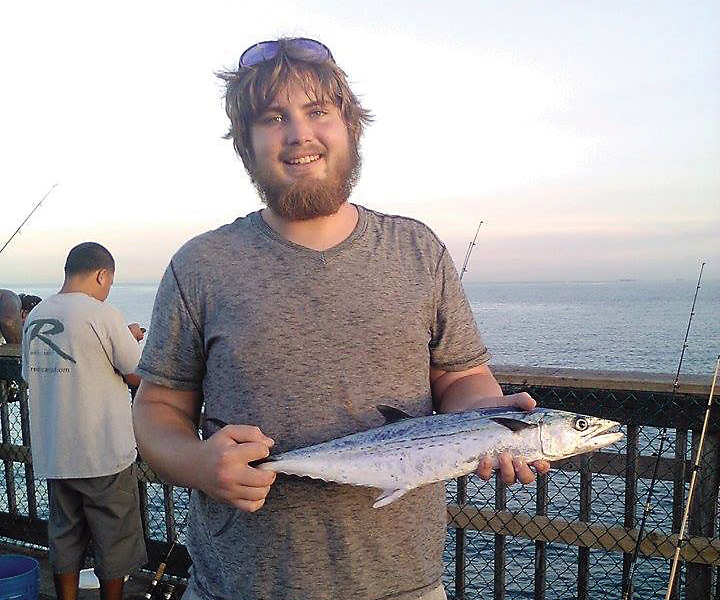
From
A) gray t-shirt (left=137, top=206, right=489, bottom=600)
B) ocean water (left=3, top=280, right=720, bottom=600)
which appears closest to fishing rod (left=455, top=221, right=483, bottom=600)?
ocean water (left=3, top=280, right=720, bottom=600)

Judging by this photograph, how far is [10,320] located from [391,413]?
505cm

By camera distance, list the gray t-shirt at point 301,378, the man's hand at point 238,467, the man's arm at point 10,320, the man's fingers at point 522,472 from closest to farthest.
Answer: the man's hand at point 238,467
the gray t-shirt at point 301,378
the man's fingers at point 522,472
the man's arm at point 10,320

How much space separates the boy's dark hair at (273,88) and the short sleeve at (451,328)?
0.56 m

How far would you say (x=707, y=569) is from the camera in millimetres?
3477

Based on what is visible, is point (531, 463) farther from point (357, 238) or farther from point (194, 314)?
point (194, 314)

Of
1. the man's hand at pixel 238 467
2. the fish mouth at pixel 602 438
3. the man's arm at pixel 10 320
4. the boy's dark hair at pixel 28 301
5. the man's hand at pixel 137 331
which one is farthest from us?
the boy's dark hair at pixel 28 301

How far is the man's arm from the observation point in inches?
232

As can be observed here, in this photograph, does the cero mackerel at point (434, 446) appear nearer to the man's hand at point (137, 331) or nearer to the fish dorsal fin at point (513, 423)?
the fish dorsal fin at point (513, 423)

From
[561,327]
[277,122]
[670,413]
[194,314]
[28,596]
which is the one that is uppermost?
[277,122]

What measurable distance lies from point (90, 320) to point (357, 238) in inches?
121

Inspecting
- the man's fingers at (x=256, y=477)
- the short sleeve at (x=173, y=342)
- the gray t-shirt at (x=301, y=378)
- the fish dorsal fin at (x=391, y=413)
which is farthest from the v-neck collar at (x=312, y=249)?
the man's fingers at (x=256, y=477)

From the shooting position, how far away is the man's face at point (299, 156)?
6.73 feet

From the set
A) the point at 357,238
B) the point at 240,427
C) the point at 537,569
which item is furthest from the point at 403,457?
the point at 537,569

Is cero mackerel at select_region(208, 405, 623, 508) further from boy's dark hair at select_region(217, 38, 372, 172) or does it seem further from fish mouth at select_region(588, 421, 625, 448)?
boy's dark hair at select_region(217, 38, 372, 172)
